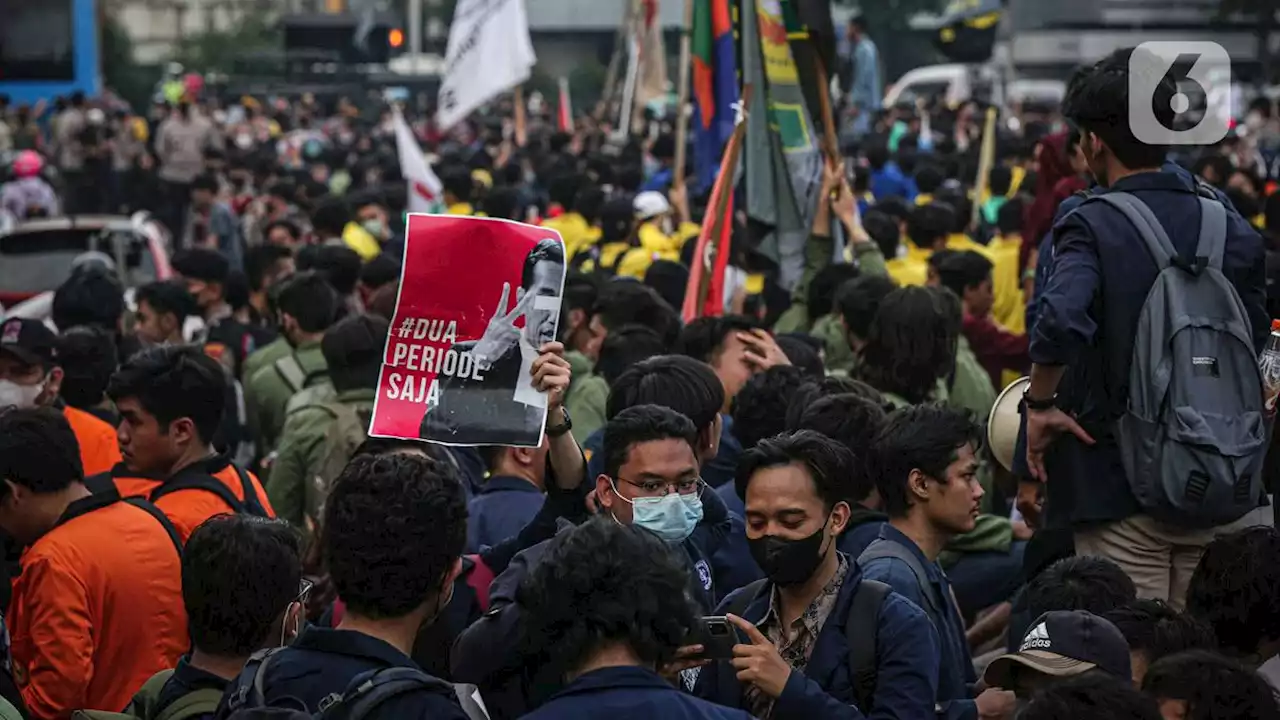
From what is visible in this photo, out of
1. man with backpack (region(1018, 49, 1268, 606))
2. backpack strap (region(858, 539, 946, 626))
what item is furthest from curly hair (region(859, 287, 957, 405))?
backpack strap (region(858, 539, 946, 626))

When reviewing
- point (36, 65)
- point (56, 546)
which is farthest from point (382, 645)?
point (36, 65)

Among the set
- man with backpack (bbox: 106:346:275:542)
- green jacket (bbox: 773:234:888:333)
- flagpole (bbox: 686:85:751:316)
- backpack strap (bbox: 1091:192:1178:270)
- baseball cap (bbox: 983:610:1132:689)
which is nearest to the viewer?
baseball cap (bbox: 983:610:1132:689)

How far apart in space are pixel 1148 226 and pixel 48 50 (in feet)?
101

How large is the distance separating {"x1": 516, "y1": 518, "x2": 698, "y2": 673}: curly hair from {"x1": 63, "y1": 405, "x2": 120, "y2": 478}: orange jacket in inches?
143

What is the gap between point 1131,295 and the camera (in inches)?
214

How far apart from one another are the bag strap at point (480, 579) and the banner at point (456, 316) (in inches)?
12.3

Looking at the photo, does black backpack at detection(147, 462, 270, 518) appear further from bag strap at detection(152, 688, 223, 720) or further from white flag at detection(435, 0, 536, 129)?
white flag at detection(435, 0, 536, 129)

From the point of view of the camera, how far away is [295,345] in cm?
884

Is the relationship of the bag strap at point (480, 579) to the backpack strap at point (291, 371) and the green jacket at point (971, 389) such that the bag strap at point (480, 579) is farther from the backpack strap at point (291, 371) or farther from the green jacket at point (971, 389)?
the backpack strap at point (291, 371)

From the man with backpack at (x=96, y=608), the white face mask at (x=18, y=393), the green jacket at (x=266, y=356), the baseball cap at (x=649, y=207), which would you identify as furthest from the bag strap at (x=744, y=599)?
the baseball cap at (x=649, y=207)

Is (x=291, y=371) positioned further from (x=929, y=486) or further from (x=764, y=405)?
(x=929, y=486)

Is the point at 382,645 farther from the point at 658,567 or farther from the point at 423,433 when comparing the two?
the point at 423,433

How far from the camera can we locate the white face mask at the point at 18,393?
24.7 feet

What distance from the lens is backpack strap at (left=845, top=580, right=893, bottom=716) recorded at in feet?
14.6
